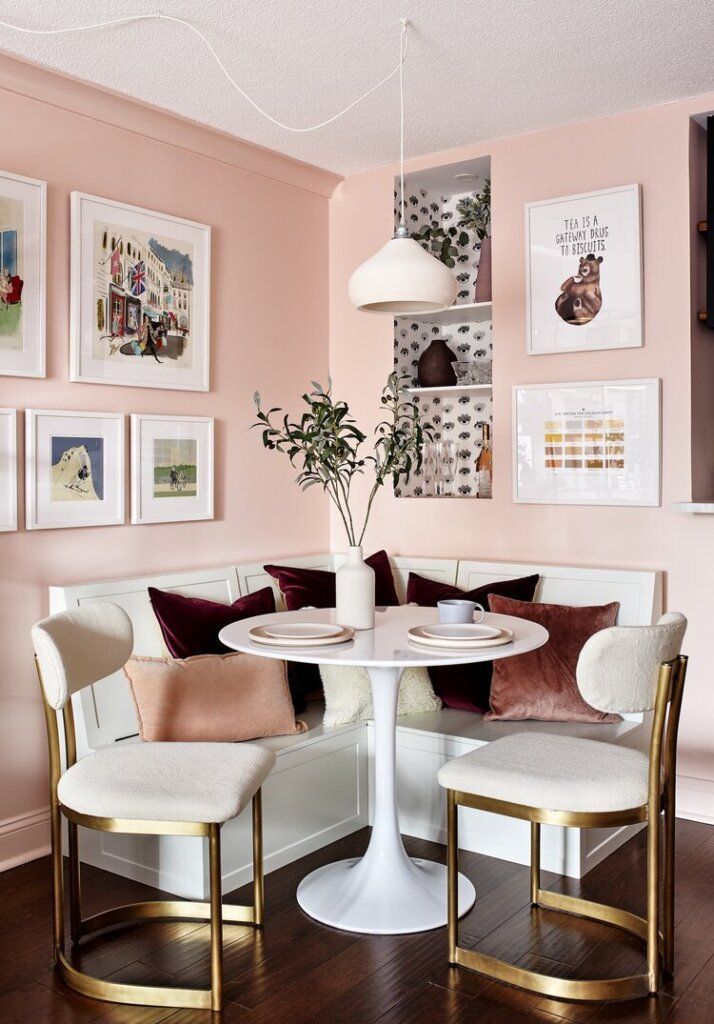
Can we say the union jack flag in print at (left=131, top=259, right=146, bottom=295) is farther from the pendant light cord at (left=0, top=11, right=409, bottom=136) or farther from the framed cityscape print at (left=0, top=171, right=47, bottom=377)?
the pendant light cord at (left=0, top=11, right=409, bottom=136)

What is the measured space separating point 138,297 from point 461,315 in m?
1.52

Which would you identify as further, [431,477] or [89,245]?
[431,477]

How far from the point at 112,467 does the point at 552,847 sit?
1.97 m

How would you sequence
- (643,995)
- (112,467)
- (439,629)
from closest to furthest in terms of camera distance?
(643,995), (439,629), (112,467)

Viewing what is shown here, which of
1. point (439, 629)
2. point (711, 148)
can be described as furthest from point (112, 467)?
point (711, 148)

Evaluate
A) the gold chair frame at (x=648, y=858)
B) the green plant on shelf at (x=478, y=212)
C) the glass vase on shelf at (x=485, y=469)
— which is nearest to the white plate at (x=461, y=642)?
the gold chair frame at (x=648, y=858)

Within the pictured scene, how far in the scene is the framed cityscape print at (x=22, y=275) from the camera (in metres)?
3.05

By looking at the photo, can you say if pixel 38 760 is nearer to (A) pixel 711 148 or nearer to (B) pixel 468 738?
(B) pixel 468 738

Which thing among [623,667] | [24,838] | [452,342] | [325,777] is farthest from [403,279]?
[24,838]

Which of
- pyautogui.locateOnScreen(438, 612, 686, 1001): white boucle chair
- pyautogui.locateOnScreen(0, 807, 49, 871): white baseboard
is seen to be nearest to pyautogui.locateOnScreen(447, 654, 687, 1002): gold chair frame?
pyautogui.locateOnScreen(438, 612, 686, 1001): white boucle chair

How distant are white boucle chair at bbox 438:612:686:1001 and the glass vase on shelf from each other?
1.84m

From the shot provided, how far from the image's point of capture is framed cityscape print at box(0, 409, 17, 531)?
10.0 feet

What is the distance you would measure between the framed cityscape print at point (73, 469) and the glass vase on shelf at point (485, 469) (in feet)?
5.25

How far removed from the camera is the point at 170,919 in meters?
2.66
